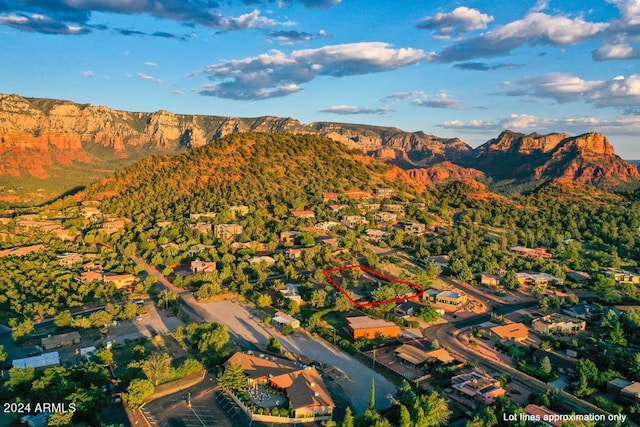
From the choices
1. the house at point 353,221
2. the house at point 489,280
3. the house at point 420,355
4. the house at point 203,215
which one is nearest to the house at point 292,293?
the house at point 420,355

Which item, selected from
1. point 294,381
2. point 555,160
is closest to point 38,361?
point 294,381

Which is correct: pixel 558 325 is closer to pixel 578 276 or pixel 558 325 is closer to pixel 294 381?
pixel 578 276

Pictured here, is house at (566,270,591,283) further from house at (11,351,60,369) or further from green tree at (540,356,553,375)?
house at (11,351,60,369)

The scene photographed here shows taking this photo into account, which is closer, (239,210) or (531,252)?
(531,252)

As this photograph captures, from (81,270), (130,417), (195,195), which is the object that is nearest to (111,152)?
(195,195)

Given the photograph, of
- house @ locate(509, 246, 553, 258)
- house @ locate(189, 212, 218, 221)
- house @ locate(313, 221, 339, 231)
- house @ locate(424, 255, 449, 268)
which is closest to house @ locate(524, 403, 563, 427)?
house @ locate(424, 255, 449, 268)
